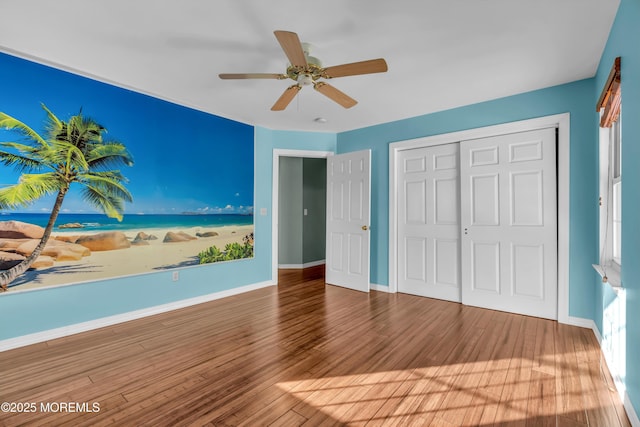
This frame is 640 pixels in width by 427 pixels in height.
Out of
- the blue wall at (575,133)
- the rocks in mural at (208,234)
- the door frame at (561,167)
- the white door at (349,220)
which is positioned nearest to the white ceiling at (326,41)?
the blue wall at (575,133)

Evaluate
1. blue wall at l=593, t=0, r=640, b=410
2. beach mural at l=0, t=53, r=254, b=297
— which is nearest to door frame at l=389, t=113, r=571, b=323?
blue wall at l=593, t=0, r=640, b=410

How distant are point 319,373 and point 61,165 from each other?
2.90 meters

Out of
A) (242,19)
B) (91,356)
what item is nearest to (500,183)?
(242,19)

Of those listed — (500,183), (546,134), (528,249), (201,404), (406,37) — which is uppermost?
(406,37)

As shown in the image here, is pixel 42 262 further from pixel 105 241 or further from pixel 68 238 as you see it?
pixel 105 241

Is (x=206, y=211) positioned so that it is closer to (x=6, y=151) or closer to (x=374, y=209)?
(x=6, y=151)

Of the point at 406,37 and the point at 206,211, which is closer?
the point at 406,37

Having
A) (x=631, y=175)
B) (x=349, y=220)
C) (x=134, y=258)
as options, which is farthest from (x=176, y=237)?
(x=631, y=175)

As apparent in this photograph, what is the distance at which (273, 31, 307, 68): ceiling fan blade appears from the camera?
70.5 inches

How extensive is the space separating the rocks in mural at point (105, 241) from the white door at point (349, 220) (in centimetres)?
276

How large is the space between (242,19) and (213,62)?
72cm

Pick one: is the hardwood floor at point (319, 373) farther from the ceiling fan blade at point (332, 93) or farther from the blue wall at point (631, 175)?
the ceiling fan blade at point (332, 93)

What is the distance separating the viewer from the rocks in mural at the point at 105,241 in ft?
9.62

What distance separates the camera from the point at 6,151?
2506 millimetres
